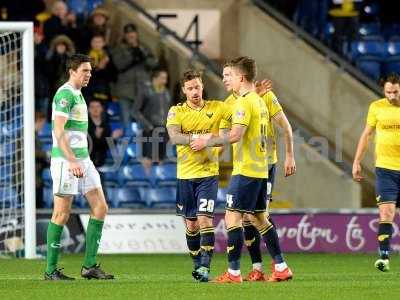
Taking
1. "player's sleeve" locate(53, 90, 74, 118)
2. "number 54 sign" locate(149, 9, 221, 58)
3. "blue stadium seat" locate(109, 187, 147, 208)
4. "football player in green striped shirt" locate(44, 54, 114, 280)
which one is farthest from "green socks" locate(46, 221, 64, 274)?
"number 54 sign" locate(149, 9, 221, 58)

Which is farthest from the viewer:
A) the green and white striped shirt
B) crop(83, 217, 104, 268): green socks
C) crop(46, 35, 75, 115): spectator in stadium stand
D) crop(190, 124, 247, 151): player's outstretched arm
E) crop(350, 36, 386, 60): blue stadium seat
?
crop(350, 36, 386, 60): blue stadium seat

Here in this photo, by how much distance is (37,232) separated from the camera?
16.7 metres

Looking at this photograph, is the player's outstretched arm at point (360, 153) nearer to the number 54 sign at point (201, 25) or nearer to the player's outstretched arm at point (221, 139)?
the player's outstretched arm at point (221, 139)

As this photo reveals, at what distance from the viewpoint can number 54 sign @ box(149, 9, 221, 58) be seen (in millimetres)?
20953

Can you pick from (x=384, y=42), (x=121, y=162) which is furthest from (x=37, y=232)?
(x=384, y=42)

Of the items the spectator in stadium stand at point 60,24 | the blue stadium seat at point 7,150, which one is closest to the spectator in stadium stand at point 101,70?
the spectator in stadium stand at point 60,24

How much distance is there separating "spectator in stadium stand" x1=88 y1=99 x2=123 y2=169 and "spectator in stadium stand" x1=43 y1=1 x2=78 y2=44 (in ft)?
5.09

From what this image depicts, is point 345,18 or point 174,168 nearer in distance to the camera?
point 174,168

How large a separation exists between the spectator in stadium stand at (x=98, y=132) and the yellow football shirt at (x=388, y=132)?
4.88m

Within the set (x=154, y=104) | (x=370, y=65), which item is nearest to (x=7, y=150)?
(x=154, y=104)

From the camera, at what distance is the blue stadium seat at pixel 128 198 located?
1783 centimetres

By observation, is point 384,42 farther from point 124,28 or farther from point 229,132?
point 229,132

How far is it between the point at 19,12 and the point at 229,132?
8062 mm

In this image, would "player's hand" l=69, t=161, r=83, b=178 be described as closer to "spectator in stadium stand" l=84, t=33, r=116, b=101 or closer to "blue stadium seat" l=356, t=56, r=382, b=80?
"spectator in stadium stand" l=84, t=33, r=116, b=101
